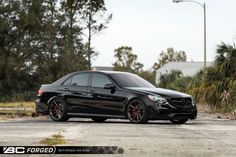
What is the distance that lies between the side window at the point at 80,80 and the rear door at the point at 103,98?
0.74ft

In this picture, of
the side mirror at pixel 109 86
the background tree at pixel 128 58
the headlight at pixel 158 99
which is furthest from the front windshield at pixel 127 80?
the background tree at pixel 128 58

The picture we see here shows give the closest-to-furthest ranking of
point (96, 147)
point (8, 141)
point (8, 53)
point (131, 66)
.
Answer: point (96, 147) < point (8, 141) < point (8, 53) < point (131, 66)

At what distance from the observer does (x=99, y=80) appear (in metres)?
17.8

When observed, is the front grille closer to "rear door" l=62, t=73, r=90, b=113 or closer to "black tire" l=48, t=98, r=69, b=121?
"rear door" l=62, t=73, r=90, b=113

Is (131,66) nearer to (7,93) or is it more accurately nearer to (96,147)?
(7,93)

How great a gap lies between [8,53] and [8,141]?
175 ft

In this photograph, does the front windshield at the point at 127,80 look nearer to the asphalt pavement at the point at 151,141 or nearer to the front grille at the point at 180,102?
the front grille at the point at 180,102

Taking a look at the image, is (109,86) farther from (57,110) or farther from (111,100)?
(57,110)

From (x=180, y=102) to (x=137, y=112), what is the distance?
1138mm

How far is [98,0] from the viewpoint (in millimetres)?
65750

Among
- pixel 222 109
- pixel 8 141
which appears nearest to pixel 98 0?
pixel 222 109

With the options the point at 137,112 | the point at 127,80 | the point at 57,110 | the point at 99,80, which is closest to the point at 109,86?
the point at 99,80

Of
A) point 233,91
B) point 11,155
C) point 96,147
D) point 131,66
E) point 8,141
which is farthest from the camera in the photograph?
point 131,66

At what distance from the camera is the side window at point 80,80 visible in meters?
18.0
